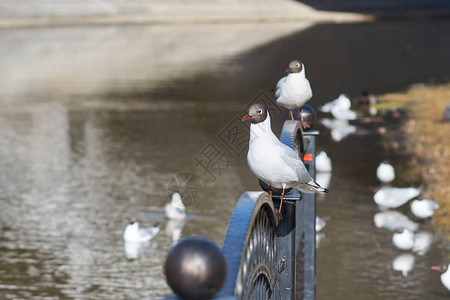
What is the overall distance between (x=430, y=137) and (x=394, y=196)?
19.0 ft

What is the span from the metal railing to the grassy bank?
22.2 ft

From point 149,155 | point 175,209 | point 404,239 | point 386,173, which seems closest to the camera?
point 404,239

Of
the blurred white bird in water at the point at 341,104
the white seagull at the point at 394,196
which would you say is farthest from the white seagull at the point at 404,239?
the blurred white bird in water at the point at 341,104

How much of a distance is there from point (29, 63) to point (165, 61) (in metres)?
5.53

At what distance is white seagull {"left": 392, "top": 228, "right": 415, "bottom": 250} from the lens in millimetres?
10352

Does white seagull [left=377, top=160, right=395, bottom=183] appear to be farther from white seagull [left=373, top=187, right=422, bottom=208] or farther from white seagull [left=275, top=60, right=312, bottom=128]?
white seagull [left=275, top=60, right=312, bottom=128]

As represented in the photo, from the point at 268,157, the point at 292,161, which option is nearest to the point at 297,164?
the point at 292,161

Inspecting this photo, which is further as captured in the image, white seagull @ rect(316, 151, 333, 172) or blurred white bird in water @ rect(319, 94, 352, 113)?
blurred white bird in water @ rect(319, 94, 352, 113)

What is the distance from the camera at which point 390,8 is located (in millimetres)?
56406

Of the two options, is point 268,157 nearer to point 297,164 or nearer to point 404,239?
point 297,164

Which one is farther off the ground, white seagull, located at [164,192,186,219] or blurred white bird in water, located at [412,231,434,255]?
white seagull, located at [164,192,186,219]

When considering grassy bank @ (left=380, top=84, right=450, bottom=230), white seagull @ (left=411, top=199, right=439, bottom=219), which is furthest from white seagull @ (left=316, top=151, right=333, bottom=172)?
white seagull @ (left=411, top=199, right=439, bottom=219)

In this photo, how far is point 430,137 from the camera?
1736 cm

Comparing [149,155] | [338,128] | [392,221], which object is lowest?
[392,221]
